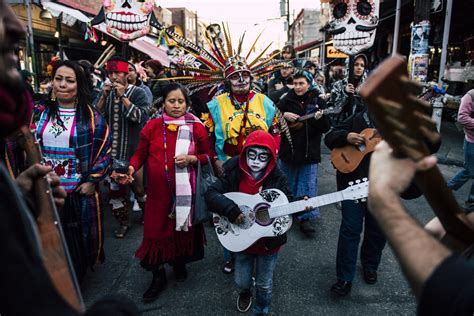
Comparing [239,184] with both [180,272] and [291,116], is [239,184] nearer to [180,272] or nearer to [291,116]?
[180,272]

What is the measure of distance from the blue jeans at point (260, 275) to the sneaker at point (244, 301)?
5.7 inches

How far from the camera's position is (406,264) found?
0.86 metres

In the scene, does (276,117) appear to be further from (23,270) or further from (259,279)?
(23,270)

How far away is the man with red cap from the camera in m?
4.03

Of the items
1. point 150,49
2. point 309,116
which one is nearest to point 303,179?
point 309,116

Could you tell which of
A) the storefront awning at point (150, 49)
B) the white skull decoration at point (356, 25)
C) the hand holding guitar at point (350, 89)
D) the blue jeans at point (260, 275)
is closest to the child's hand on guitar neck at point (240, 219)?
the blue jeans at point (260, 275)

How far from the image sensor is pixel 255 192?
269 centimetres

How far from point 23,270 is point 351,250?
2690 mm

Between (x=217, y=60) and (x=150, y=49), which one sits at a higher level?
(x=150, y=49)

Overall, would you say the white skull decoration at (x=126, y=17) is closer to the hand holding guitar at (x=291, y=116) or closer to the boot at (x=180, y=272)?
the hand holding guitar at (x=291, y=116)

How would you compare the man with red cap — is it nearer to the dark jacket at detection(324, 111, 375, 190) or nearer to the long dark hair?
the long dark hair

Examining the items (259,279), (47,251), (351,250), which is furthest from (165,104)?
(47,251)

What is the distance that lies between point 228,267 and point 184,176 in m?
1.06

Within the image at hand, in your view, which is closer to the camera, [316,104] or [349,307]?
[349,307]
